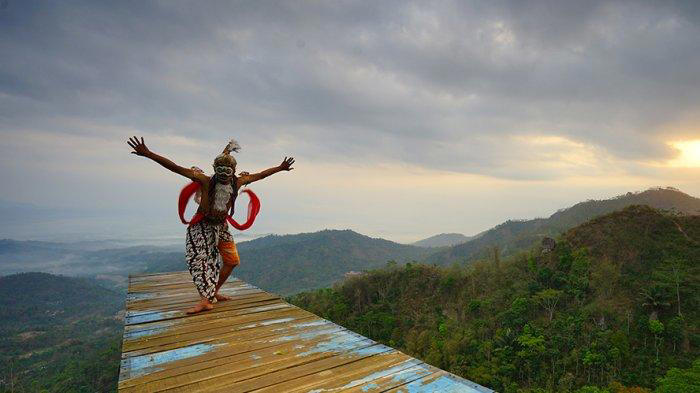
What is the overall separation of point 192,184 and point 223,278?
4.47 feet

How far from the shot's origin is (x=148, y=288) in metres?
5.58

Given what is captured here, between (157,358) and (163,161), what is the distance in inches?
78.1

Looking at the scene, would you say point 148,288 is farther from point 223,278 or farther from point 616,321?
point 616,321

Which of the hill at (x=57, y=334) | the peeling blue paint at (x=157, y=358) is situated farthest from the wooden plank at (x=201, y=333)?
the hill at (x=57, y=334)

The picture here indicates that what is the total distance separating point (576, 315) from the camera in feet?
53.8

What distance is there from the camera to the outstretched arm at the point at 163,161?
136 inches

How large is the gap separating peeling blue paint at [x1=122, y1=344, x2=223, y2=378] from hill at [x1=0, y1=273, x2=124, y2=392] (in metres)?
45.8

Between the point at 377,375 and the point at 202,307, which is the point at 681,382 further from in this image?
the point at 202,307

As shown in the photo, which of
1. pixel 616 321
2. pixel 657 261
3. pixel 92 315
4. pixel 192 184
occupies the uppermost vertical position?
pixel 192 184

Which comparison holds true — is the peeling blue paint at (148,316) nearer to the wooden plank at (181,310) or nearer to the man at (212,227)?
the wooden plank at (181,310)

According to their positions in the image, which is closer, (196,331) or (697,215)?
(196,331)

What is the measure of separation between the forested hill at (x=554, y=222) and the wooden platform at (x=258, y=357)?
40158 millimetres

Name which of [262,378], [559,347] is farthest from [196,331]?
[559,347]

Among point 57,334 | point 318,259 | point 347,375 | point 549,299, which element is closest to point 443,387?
point 347,375
